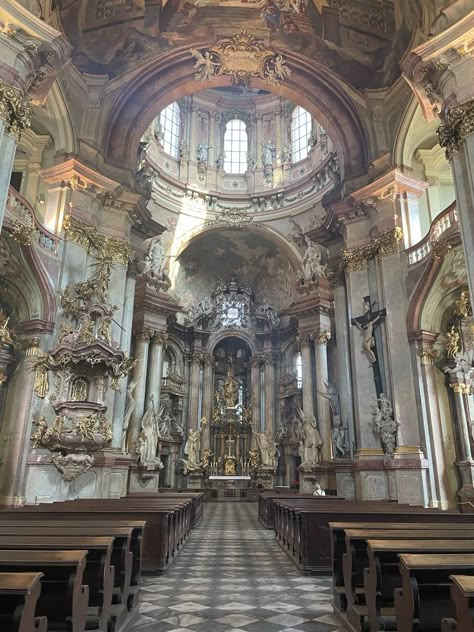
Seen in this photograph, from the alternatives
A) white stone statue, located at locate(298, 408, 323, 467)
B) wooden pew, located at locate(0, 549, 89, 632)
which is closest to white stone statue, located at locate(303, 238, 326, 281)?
white stone statue, located at locate(298, 408, 323, 467)

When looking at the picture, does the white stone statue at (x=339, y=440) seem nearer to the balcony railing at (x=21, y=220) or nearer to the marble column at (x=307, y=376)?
the marble column at (x=307, y=376)

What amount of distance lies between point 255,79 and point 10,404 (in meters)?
11.7

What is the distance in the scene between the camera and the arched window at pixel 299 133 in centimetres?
2487

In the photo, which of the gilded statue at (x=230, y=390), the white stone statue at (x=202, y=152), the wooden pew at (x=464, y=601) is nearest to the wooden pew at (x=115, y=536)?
the wooden pew at (x=464, y=601)

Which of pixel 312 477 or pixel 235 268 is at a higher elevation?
pixel 235 268

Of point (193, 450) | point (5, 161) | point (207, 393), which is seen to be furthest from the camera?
point (207, 393)

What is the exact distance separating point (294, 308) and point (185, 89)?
9.95 meters

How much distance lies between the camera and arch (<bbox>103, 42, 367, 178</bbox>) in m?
15.0

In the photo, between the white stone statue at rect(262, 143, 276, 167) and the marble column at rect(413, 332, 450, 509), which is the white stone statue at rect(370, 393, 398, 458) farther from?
the white stone statue at rect(262, 143, 276, 167)

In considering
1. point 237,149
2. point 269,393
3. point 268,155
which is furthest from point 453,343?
point 237,149

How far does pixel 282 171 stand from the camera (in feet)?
82.6

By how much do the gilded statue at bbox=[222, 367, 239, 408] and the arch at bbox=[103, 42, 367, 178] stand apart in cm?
1453

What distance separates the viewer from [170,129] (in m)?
25.2

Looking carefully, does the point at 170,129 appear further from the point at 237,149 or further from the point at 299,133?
the point at 299,133
